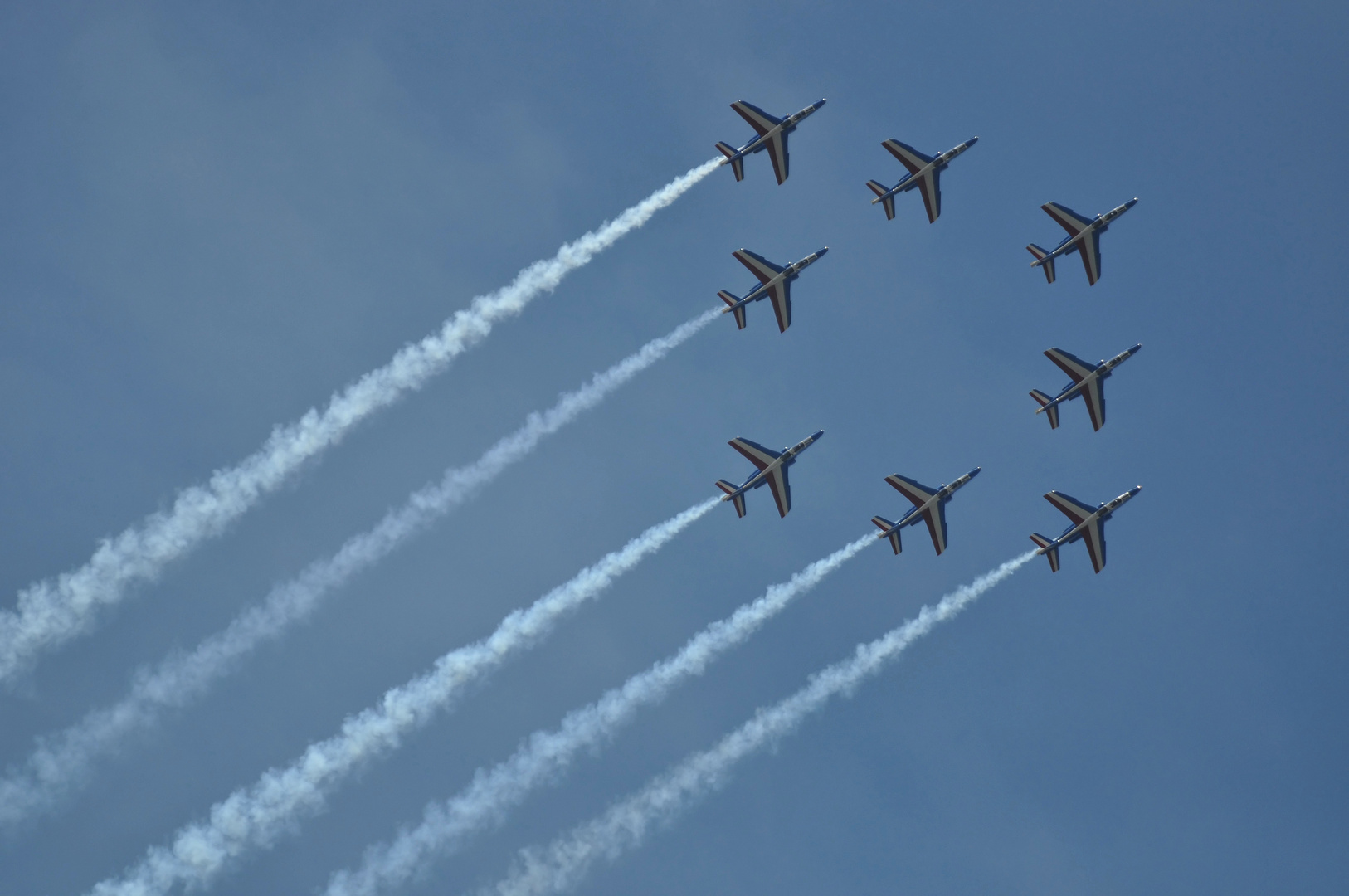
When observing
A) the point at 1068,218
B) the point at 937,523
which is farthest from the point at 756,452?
the point at 1068,218

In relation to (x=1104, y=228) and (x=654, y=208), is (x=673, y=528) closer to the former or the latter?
(x=654, y=208)

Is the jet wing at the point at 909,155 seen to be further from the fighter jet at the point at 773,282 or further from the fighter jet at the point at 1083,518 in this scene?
the fighter jet at the point at 1083,518

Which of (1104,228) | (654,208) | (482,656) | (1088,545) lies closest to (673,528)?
(482,656)

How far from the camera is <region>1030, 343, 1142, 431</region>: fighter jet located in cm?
9975

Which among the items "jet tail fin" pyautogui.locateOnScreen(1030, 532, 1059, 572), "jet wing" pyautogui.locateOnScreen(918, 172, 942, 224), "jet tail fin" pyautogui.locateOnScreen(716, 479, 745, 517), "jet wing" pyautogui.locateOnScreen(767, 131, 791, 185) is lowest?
"jet tail fin" pyautogui.locateOnScreen(1030, 532, 1059, 572)

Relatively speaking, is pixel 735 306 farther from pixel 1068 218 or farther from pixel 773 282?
pixel 1068 218

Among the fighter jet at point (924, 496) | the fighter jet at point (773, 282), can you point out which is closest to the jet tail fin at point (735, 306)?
the fighter jet at point (773, 282)

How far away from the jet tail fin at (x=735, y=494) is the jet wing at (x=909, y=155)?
25.2 metres

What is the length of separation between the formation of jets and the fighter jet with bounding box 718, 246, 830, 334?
2.2 inches

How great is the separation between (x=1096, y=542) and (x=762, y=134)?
35401 mm

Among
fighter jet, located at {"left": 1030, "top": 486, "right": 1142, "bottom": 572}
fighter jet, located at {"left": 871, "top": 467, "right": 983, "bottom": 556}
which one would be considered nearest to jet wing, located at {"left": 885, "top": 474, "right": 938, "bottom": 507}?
fighter jet, located at {"left": 871, "top": 467, "right": 983, "bottom": 556}

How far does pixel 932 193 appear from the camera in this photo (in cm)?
10144

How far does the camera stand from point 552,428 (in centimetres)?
9475

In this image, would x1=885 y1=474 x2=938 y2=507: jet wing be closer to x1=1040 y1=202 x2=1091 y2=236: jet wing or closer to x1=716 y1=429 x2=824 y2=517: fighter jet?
x1=716 y1=429 x2=824 y2=517: fighter jet
